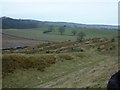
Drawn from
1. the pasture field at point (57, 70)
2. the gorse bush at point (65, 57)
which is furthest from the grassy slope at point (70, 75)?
the gorse bush at point (65, 57)

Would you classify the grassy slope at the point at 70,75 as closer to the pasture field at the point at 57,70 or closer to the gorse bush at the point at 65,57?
the pasture field at the point at 57,70

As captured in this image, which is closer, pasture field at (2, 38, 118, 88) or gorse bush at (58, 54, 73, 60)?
pasture field at (2, 38, 118, 88)

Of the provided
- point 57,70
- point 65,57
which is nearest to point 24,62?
point 57,70

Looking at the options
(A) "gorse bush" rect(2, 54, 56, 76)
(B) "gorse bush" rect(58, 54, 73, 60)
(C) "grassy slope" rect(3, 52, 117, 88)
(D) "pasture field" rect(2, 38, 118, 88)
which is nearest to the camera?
(C) "grassy slope" rect(3, 52, 117, 88)

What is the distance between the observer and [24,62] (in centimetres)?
3612

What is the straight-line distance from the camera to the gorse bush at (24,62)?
34125 millimetres

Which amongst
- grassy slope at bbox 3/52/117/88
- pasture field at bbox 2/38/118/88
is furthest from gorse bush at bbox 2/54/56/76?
grassy slope at bbox 3/52/117/88

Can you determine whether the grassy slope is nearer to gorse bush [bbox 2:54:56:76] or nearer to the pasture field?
the pasture field

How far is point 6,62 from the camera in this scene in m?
35.8

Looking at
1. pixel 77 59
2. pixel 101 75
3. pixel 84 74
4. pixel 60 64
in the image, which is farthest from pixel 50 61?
pixel 101 75

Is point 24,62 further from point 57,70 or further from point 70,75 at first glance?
point 70,75

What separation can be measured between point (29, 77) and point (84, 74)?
7.65 metres

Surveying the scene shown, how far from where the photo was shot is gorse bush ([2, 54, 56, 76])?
34.1 metres

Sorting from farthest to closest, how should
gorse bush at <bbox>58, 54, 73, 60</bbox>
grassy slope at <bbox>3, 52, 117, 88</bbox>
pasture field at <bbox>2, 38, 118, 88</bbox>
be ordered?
gorse bush at <bbox>58, 54, 73, 60</bbox> → pasture field at <bbox>2, 38, 118, 88</bbox> → grassy slope at <bbox>3, 52, 117, 88</bbox>
